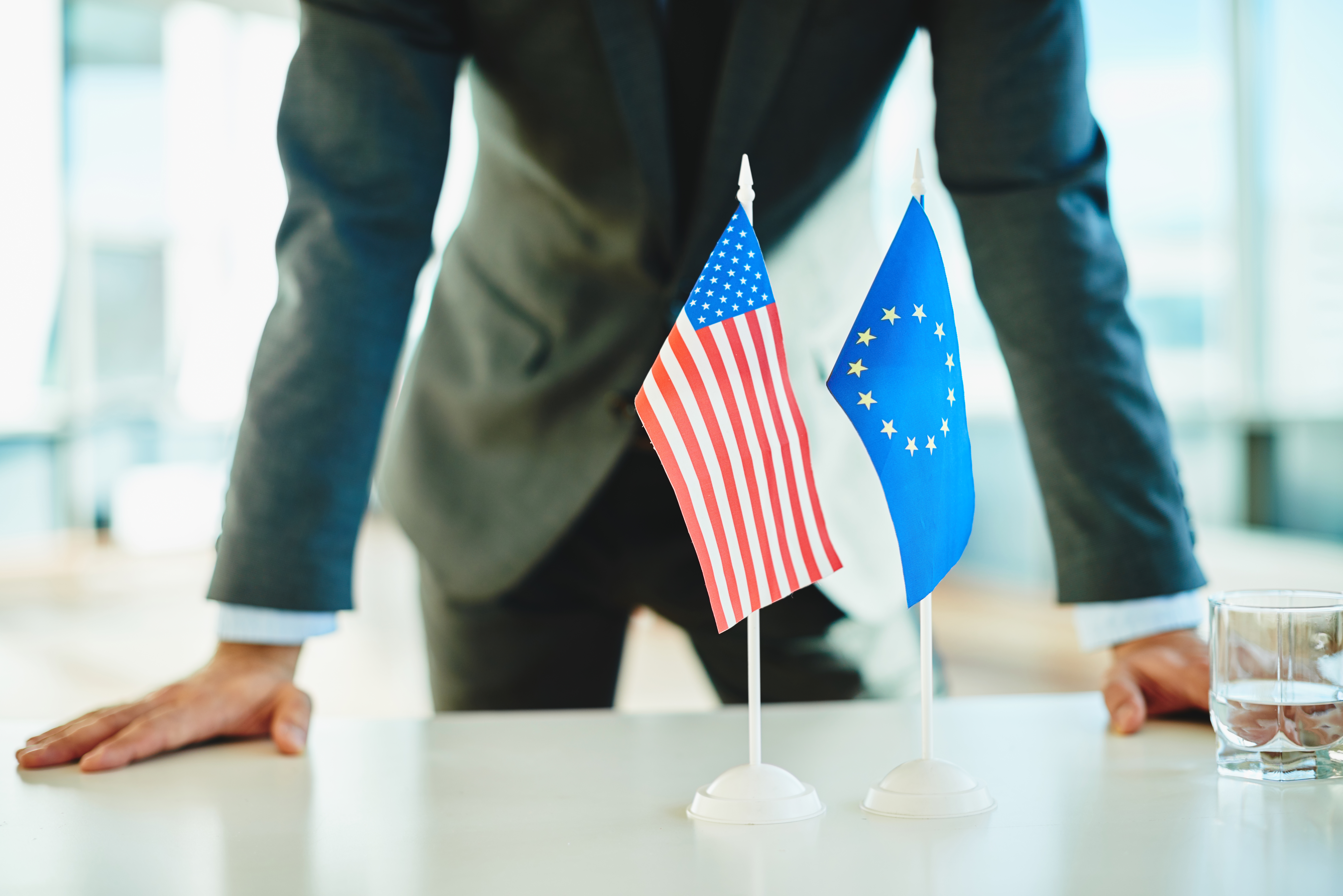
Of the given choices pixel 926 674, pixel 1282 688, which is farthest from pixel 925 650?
pixel 1282 688

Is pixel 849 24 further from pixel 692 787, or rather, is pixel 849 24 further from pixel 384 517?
pixel 384 517

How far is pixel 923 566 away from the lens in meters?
0.67

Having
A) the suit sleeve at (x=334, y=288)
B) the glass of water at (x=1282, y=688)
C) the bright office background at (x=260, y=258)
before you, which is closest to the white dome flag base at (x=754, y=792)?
the glass of water at (x=1282, y=688)

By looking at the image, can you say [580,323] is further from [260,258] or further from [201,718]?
[260,258]

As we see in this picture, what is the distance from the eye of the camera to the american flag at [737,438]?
65 centimetres

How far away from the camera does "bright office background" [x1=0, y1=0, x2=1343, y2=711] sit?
14.2 feet

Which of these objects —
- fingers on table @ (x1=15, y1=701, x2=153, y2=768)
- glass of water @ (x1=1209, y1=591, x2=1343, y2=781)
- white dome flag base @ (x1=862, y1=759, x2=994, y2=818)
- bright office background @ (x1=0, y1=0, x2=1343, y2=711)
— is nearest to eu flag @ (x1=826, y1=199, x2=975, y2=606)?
white dome flag base @ (x1=862, y1=759, x2=994, y2=818)

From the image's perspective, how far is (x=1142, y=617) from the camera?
0.92 m

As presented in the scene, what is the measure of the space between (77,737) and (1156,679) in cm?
86

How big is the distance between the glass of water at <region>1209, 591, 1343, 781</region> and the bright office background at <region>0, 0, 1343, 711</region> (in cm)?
380

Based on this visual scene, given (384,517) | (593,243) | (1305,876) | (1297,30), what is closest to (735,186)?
(593,243)

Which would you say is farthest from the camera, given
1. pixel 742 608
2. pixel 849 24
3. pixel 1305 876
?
pixel 849 24

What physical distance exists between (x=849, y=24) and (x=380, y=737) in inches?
30.3

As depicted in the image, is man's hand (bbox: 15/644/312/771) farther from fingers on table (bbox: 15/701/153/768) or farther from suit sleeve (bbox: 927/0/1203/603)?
suit sleeve (bbox: 927/0/1203/603)
